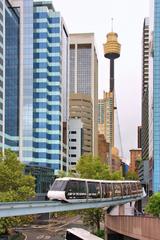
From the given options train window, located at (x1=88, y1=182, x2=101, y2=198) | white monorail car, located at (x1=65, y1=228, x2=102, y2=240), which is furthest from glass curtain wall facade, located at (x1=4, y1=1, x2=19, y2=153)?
white monorail car, located at (x1=65, y1=228, x2=102, y2=240)

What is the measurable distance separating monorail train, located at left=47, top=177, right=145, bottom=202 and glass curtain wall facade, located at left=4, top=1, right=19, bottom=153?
94.4m

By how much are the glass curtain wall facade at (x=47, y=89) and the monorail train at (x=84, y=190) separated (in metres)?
93.7

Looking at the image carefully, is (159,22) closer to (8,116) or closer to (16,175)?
(8,116)

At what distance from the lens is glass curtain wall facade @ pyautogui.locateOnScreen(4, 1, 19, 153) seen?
174375mm

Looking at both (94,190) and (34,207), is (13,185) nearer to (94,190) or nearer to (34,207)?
(94,190)

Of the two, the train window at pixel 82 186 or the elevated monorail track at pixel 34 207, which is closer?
the elevated monorail track at pixel 34 207

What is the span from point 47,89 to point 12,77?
12771 mm

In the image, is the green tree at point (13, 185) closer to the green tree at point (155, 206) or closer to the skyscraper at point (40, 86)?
the green tree at point (155, 206)

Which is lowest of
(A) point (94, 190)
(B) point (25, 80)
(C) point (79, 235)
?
(C) point (79, 235)

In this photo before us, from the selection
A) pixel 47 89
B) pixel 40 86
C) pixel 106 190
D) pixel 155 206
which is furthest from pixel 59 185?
pixel 47 89

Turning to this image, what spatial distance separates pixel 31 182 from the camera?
271ft

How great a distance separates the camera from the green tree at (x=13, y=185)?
71.3 metres

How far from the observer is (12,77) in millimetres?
178000

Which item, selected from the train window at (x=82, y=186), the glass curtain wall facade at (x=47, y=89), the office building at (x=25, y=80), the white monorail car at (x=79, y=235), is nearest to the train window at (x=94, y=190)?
the train window at (x=82, y=186)
